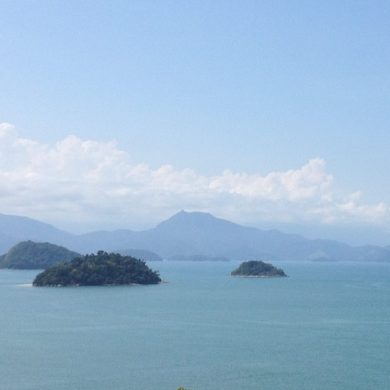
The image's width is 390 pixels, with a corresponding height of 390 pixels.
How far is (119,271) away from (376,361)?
99348mm

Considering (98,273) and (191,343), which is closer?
(191,343)

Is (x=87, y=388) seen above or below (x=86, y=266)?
below

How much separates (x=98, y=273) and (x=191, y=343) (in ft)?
277

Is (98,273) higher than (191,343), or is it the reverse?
(98,273)

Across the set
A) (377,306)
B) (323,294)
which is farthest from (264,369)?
(323,294)

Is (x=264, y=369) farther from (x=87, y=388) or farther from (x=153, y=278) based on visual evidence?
(x=153, y=278)

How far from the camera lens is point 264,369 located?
187 feet

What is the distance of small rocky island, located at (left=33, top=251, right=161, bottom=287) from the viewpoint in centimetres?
14900

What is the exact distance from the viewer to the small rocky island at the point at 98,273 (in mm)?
149000

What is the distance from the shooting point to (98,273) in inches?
5965

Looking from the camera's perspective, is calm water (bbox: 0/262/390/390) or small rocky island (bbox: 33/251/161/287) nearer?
calm water (bbox: 0/262/390/390)

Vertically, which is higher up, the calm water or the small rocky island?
the small rocky island

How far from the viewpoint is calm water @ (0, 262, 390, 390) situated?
53375 mm

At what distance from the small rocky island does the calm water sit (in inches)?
1020
